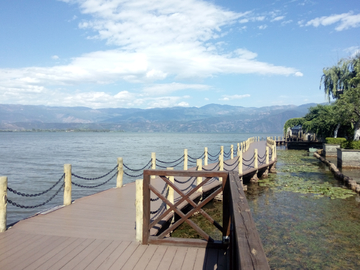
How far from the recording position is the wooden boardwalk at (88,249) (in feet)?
15.8

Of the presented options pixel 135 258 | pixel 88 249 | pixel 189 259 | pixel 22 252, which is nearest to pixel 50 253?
pixel 22 252

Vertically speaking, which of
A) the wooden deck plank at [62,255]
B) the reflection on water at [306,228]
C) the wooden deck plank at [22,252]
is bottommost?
the reflection on water at [306,228]

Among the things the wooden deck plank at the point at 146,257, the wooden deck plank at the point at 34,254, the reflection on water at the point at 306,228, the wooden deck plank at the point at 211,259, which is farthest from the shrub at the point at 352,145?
the wooden deck plank at the point at 34,254

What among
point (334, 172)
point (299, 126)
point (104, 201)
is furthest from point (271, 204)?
point (299, 126)

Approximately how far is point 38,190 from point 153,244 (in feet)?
48.9

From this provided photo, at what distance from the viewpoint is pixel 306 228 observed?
32.9ft

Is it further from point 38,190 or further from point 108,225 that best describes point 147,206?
point 38,190

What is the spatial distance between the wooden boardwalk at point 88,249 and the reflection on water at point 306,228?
3519 mm

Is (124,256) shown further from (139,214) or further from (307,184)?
(307,184)

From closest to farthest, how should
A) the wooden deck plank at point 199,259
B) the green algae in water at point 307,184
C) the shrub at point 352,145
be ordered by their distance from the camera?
the wooden deck plank at point 199,259
the green algae in water at point 307,184
the shrub at point 352,145

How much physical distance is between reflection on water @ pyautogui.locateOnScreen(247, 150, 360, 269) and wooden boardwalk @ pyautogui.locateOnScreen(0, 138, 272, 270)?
3519mm

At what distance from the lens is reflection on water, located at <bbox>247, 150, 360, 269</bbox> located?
25.1 feet

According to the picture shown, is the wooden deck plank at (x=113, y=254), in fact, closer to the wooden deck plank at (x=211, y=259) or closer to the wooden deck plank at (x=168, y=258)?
the wooden deck plank at (x=168, y=258)

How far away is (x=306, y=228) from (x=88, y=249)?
784 centimetres
